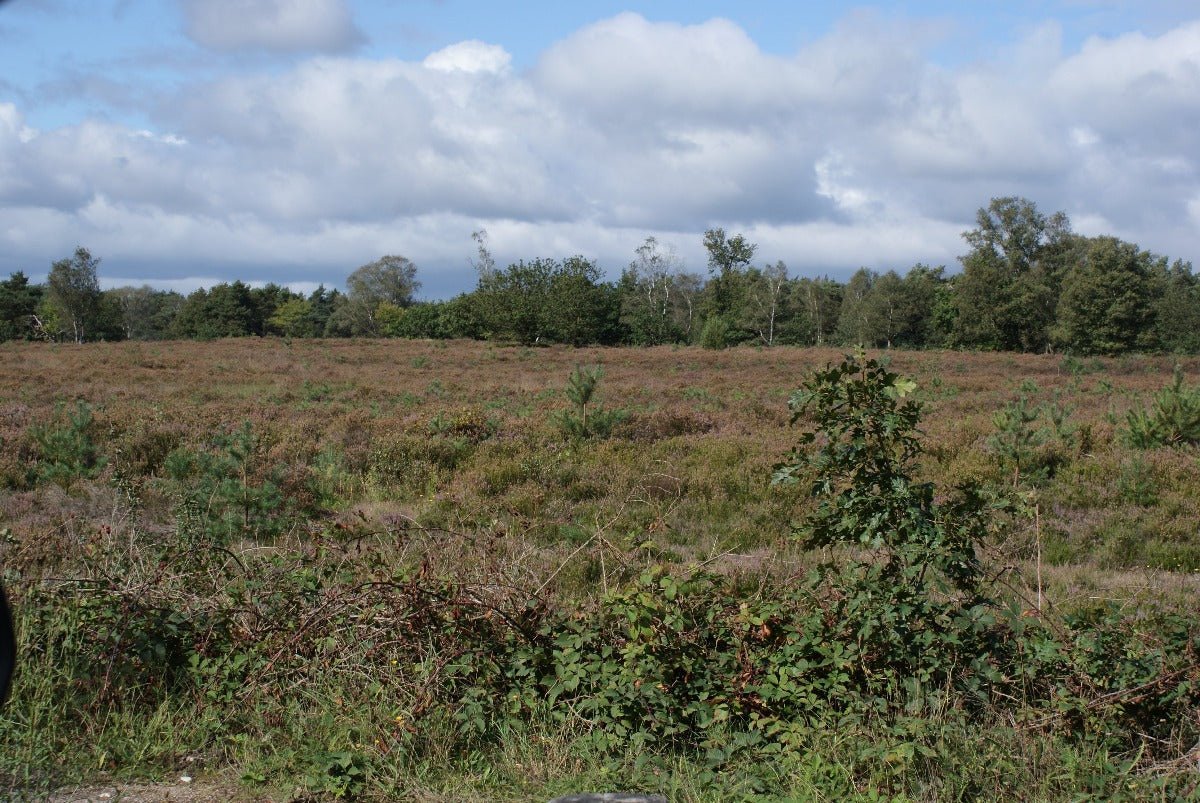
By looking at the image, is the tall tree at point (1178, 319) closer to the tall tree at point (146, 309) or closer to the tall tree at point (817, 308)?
the tall tree at point (817, 308)

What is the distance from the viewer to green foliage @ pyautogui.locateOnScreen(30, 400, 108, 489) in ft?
36.4

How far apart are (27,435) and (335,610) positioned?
10.3m

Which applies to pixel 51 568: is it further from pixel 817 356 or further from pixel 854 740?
pixel 817 356

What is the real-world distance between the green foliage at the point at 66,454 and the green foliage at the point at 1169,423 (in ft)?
47.1

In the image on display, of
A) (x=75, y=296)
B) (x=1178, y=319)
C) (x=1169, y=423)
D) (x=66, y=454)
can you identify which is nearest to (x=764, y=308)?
(x=1178, y=319)

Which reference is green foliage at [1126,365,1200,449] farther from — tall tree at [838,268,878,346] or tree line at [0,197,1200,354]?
tall tree at [838,268,878,346]

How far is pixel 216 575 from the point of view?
5.30 metres

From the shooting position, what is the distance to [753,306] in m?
73.0

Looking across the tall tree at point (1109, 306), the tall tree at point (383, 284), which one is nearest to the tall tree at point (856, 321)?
the tall tree at point (1109, 306)

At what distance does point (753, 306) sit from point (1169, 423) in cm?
6030

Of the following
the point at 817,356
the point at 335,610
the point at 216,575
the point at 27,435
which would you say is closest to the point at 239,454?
the point at 27,435

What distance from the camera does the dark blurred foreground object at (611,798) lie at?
3.30m

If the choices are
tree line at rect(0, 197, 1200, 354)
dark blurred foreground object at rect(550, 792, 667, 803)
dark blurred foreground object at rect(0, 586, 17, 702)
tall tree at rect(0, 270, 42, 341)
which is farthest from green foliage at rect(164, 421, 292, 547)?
tall tree at rect(0, 270, 42, 341)

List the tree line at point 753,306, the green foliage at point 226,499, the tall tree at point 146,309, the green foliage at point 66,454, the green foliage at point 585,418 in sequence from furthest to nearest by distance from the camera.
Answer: the tall tree at point 146,309
the tree line at point 753,306
the green foliage at point 585,418
the green foliage at point 66,454
the green foliage at point 226,499
